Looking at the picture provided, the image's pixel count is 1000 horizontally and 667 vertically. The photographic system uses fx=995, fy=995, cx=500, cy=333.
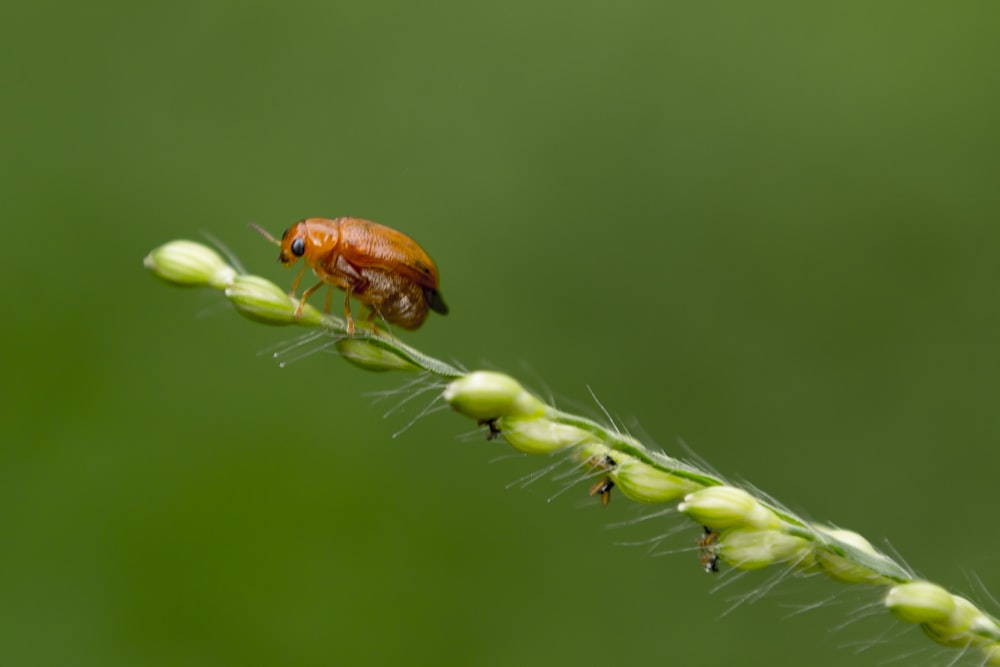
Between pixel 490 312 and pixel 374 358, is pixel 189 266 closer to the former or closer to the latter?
pixel 374 358

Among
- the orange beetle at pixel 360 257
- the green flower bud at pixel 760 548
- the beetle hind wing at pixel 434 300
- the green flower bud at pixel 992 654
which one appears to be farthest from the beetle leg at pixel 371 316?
the green flower bud at pixel 992 654

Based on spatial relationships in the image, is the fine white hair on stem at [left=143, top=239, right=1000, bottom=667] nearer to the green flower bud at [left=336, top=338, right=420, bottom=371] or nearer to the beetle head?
the green flower bud at [left=336, top=338, right=420, bottom=371]

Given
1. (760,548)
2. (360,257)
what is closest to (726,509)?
(760,548)

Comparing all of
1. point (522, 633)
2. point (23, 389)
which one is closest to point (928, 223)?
point (522, 633)

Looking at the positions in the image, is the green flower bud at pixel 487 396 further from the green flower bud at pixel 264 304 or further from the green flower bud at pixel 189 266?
the green flower bud at pixel 189 266

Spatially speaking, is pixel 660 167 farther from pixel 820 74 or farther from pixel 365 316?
pixel 365 316
